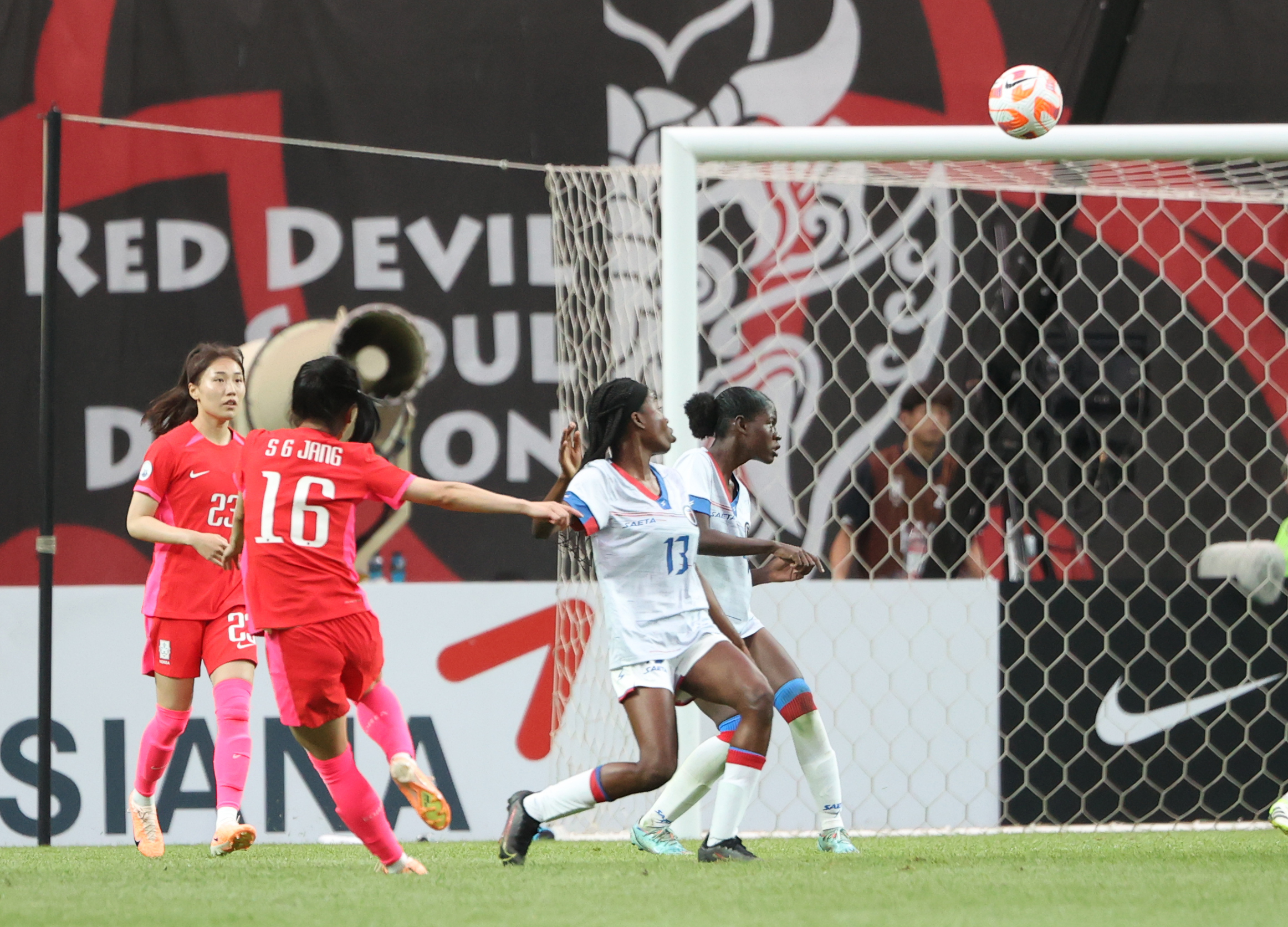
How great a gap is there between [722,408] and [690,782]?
1.16 m

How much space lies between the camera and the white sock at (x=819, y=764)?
16.0 ft

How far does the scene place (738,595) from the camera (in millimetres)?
4914

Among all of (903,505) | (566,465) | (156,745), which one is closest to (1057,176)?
(903,505)

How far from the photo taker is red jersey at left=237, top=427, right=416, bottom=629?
4141mm

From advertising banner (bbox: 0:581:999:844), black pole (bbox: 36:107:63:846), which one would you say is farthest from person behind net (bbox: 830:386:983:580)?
black pole (bbox: 36:107:63:846)

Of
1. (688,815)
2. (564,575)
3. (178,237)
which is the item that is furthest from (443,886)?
(178,237)

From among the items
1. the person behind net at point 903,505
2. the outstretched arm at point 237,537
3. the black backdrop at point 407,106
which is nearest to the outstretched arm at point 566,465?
the outstretched arm at point 237,537

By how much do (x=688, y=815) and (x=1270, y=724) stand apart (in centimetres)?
249

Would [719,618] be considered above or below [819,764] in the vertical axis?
above

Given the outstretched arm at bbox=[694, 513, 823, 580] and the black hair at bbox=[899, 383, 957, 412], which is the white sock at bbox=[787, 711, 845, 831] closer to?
the outstretched arm at bbox=[694, 513, 823, 580]

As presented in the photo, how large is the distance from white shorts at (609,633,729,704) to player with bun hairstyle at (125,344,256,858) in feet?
4.91

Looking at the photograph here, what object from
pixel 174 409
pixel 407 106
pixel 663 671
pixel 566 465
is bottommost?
pixel 663 671

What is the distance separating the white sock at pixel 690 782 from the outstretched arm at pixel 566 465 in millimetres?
852

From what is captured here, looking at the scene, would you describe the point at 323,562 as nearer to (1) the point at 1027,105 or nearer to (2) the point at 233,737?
(2) the point at 233,737
